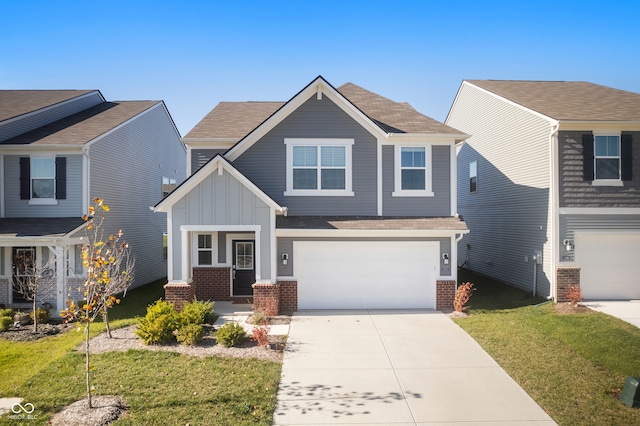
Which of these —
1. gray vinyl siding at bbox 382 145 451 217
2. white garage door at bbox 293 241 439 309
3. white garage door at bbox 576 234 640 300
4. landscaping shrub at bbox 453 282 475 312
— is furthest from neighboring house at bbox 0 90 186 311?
white garage door at bbox 576 234 640 300

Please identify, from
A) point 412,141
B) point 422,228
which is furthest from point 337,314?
point 412,141

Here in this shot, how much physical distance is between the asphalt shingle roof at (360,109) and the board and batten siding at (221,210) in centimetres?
338

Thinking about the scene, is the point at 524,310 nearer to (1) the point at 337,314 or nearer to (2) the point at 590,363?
(2) the point at 590,363

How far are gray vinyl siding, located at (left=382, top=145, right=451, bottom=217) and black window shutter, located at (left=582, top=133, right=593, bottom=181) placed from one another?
14.2 ft

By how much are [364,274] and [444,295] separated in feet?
8.54

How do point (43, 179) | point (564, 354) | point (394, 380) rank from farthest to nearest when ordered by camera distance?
1. point (43, 179)
2. point (564, 354)
3. point (394, 380)

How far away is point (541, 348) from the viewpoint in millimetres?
9031

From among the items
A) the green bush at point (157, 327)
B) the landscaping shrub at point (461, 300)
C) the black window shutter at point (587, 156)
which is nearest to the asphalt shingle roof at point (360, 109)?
the black window shutter at point (587, 156)

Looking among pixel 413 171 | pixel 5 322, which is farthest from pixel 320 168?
pixel 5 322

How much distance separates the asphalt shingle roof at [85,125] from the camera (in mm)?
13969

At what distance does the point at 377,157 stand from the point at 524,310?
256 inches

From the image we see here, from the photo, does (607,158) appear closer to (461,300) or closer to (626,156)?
(626,156)

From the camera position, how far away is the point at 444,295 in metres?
13.0

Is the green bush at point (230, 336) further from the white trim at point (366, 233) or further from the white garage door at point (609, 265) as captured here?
the white garage door at point (609, 265)
